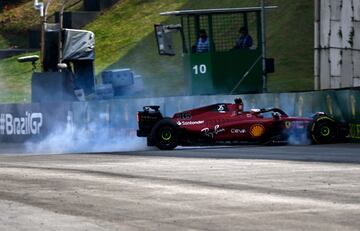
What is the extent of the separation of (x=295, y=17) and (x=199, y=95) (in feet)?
52.6

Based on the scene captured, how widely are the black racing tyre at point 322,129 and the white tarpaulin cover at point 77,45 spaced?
1079cm

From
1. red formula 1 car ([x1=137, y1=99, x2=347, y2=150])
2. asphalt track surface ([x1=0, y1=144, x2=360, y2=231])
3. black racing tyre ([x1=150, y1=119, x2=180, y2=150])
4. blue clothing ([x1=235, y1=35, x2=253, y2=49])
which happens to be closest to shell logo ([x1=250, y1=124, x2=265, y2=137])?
red formula 1 car ([x1=137, y1=99, x2=347, y2=150])

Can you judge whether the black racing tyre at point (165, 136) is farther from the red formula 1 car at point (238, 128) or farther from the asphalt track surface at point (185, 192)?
the asphalt track surface at point (185, 192)

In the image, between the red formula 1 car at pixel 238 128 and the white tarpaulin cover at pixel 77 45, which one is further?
the white tarpaulin cover at pixel 77 45

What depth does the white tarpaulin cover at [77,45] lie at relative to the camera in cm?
3569

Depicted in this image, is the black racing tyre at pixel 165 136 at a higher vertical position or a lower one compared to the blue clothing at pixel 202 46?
lower

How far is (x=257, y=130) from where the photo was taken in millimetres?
27516

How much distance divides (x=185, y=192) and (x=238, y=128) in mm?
12363

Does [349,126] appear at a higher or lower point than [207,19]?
lower

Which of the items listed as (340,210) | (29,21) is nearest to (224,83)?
(340,210)

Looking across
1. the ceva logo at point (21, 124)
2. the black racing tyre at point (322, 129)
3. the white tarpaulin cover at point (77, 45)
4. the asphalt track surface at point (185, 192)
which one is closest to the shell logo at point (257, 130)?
the black racing tyre at point (322, 129)

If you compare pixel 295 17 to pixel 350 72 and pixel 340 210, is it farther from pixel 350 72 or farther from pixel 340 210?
pixel 340 210

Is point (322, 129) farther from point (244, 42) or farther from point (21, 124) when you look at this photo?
point (21, 124)

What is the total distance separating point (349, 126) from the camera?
28484mm
